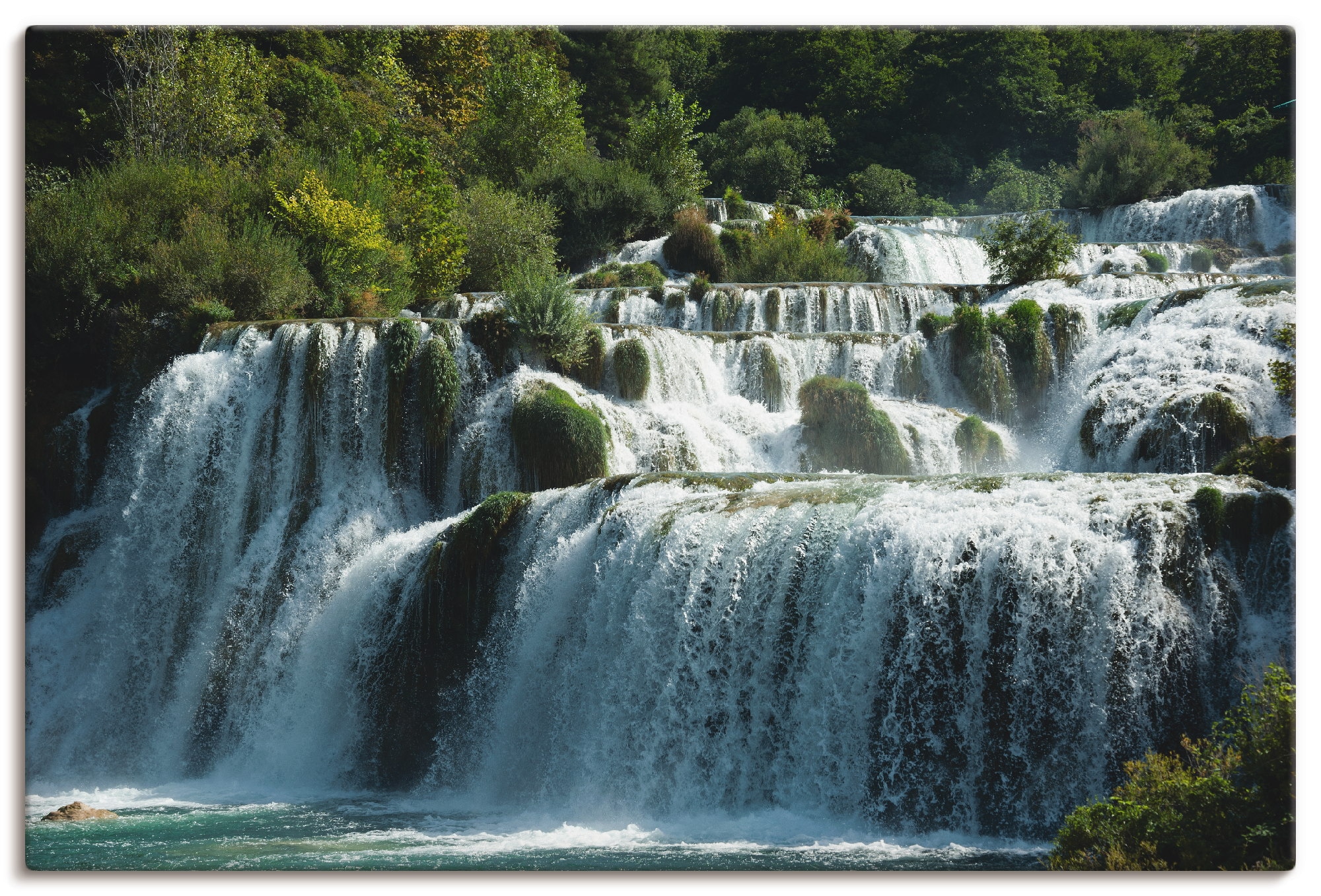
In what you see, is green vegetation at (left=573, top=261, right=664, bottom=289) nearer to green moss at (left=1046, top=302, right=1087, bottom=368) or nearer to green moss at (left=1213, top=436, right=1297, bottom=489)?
green moss at (left=1046, top=302, right=1087, bottom=368)

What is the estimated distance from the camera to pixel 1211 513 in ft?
23.9

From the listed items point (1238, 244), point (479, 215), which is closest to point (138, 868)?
point (479, 215)

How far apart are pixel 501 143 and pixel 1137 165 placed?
15.1 meters

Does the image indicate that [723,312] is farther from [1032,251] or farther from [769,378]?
[1032,251]

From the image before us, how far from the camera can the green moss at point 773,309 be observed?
1697 cm

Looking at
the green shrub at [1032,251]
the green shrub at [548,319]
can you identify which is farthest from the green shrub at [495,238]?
the green shrub at [1032,251]

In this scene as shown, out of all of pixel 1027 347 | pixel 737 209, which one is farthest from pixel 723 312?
pixel 737 209

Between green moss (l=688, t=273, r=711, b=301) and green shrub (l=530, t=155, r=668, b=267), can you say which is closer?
green moss (l=688, t=273, r=711, b=301)

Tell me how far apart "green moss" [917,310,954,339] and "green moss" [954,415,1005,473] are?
1946 millimetres

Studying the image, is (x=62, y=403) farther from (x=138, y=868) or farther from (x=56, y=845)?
(x=138, y=868)

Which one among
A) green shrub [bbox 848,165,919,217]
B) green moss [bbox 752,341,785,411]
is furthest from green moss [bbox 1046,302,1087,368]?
green shrub [bbox 848,165,919,217]

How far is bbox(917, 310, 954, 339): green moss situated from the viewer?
49.2 feet

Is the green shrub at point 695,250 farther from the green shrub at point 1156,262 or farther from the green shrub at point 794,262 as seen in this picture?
the green shrub at point 1156,262

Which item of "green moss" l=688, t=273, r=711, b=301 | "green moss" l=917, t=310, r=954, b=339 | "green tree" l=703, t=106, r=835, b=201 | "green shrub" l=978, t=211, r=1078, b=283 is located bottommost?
"green moss" l=917, t=310, r=954, b=339
